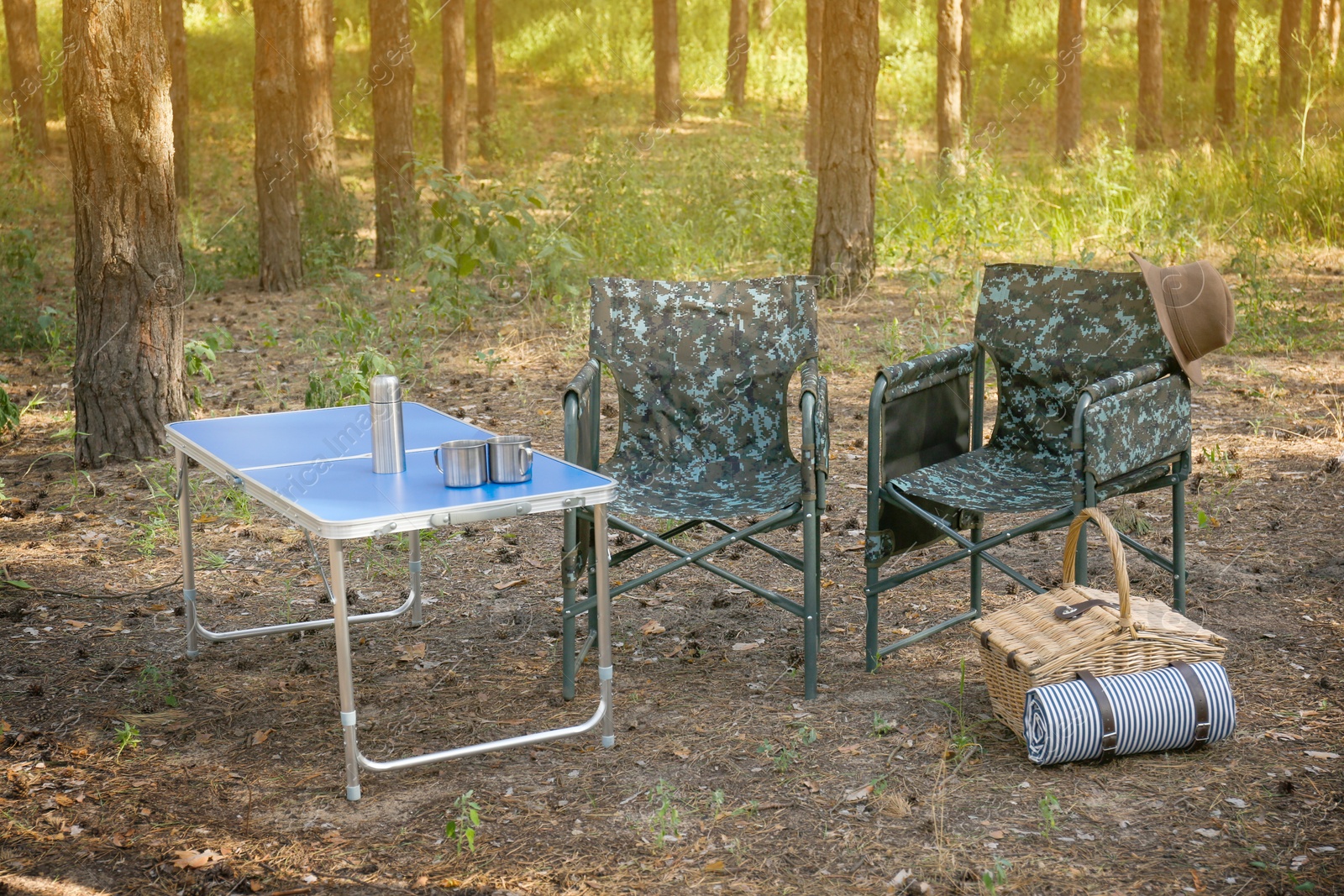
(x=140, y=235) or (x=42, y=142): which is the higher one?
(x=42, y=142)

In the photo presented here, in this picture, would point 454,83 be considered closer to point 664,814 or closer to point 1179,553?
point 1179,553

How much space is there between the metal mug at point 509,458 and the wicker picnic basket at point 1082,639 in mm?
1323

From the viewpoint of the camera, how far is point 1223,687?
10.2 ft

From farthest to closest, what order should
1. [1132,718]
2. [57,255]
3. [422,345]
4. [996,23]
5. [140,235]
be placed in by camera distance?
[996,23], [57,255], [422,345], [140,235], [1132,718]

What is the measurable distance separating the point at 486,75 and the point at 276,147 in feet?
28.0

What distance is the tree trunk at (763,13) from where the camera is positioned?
22578 millimetres

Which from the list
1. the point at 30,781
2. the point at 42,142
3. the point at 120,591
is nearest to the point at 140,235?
the point at 120,591

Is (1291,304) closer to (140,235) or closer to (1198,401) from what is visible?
(1198,401)

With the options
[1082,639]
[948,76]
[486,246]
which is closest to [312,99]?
[486,246]

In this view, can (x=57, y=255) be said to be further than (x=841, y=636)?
Yes

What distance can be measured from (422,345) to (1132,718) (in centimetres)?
578

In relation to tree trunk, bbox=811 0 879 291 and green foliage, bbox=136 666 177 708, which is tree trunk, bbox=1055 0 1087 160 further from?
green foliage, bbox=136 666 177 708

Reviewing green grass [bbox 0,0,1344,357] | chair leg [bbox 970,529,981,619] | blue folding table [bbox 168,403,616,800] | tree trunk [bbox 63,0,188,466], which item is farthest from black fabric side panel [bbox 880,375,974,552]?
tree trunk [bbox 63,0,188,466]

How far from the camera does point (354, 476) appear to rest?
119 inches
